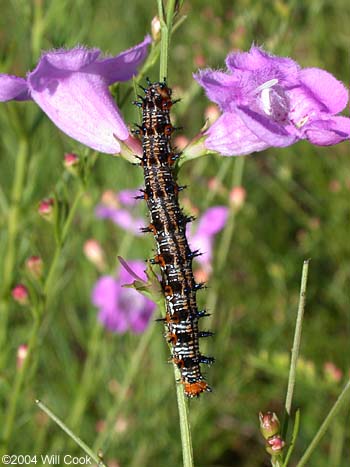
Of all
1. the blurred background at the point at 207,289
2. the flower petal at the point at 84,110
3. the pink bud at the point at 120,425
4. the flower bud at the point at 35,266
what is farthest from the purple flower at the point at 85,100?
the pink bud at the point at 120,425

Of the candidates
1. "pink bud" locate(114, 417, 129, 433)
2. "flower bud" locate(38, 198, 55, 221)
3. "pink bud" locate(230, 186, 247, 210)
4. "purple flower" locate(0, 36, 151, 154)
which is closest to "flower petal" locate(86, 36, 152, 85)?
"purple flower" locate(0, 36, 151, 154)

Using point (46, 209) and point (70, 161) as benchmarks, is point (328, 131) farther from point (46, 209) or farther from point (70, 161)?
point (46, 209)

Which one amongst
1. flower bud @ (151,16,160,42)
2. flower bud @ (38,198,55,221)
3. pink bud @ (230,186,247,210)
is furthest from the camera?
pink bud @ (230,186,247,210)

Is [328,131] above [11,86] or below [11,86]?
below

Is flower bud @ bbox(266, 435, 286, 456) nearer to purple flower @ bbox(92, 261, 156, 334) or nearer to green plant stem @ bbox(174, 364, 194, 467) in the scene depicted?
green plant stem @ bbox(174, 364, 194, 467)

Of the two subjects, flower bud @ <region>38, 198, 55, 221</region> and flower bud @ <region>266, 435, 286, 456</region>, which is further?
flower bud @ <region>38, 198, 55, 221</region>

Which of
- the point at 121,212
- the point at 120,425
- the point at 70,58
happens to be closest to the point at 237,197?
the point at 121,212
